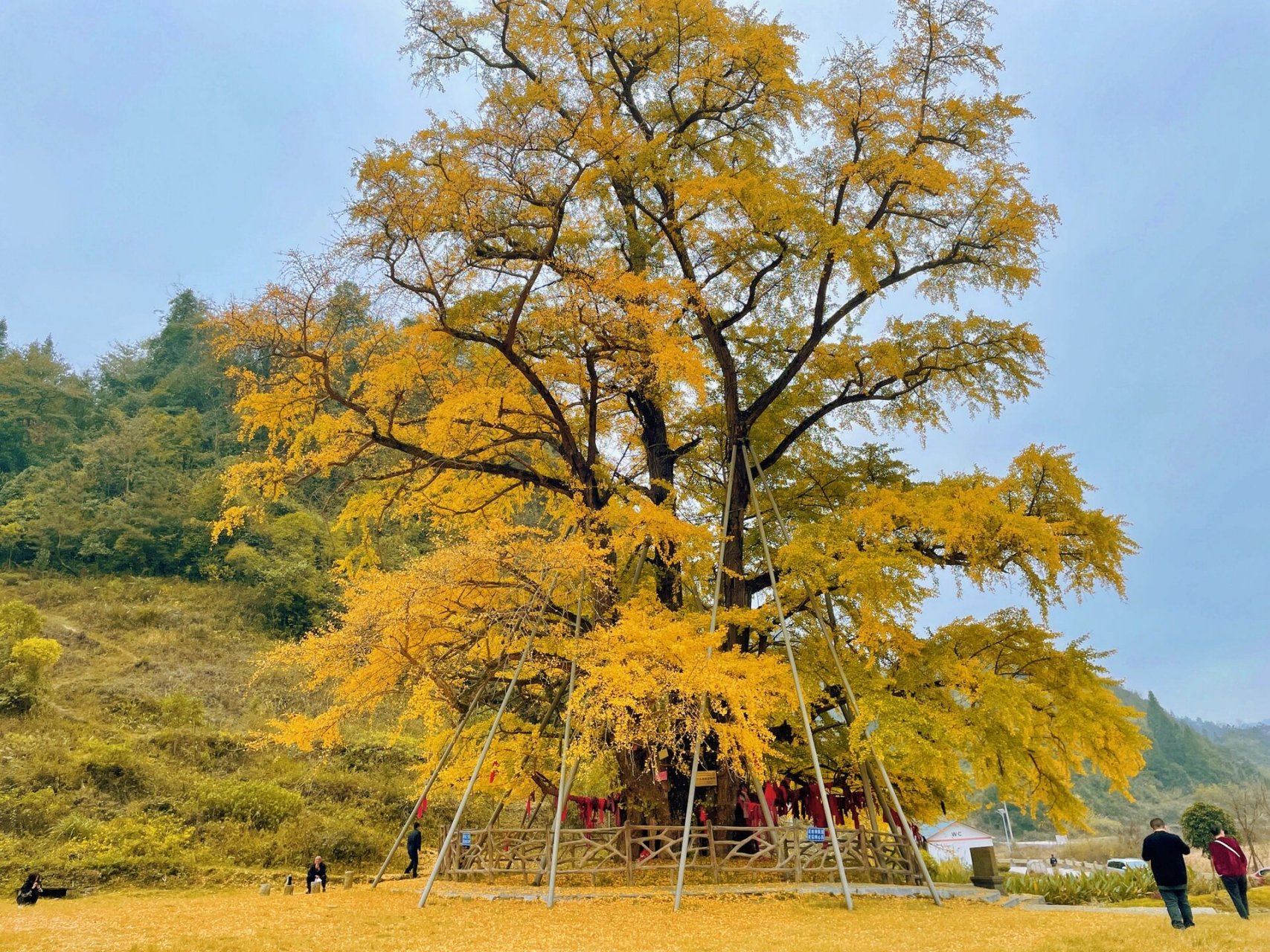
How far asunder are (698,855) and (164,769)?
15770 mm

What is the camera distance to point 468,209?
35.5 ft

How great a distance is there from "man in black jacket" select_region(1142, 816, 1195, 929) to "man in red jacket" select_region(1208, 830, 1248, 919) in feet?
1.55

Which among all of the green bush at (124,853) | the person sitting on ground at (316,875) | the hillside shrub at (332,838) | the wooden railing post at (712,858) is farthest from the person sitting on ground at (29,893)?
the wooden railing post at (712,858)

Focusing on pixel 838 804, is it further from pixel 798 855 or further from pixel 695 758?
pixel 695 758

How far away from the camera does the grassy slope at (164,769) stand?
16.5 m

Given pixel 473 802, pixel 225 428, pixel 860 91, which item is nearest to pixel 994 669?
pixel 860 91

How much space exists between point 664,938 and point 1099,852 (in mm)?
42705

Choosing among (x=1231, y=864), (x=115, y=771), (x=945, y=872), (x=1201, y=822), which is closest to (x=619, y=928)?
(x=1231, y=864)

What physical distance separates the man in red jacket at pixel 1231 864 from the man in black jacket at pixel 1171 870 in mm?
473

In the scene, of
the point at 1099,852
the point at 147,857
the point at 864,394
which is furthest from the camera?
the point at 1099,852

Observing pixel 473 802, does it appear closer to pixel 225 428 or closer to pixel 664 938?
pixel 664 938

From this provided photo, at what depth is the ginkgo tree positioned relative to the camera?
10.7m

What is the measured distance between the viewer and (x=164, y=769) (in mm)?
20234

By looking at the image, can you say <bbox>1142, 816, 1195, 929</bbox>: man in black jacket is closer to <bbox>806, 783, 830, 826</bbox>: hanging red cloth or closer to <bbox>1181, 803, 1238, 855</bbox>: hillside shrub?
<bbox>806, 783, 830, 826</bbox>: hanging red cloth
